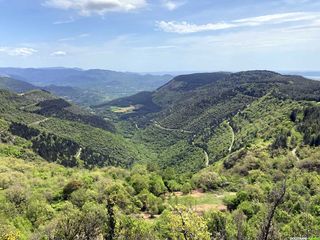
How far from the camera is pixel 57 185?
342ft

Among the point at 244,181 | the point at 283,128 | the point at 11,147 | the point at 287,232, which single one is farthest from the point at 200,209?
the point at 11,147

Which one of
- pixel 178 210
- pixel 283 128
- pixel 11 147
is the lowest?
pixel 11 147

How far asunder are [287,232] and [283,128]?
11779cm

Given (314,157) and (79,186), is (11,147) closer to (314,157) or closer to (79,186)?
(79,186)

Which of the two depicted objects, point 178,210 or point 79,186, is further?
point 79,186

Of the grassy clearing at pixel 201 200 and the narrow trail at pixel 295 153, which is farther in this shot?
the narrow trail at pixel 295 153

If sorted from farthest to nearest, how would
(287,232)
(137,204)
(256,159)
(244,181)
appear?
(256,159), (244,181), (137,204), (287,232)

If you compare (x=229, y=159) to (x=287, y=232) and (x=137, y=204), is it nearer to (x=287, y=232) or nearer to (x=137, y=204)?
(x=137, y=204)

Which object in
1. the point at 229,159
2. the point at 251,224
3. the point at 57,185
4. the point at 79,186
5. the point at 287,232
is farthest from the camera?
the point at 229,159

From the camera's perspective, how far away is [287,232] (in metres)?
62.0

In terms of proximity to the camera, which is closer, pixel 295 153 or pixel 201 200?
pixel 201 200

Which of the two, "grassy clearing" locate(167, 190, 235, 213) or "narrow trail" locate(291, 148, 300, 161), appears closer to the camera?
"grassy clearing" locate(167, 190, 235, 213)

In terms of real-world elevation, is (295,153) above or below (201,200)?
above

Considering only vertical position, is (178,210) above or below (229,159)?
above
